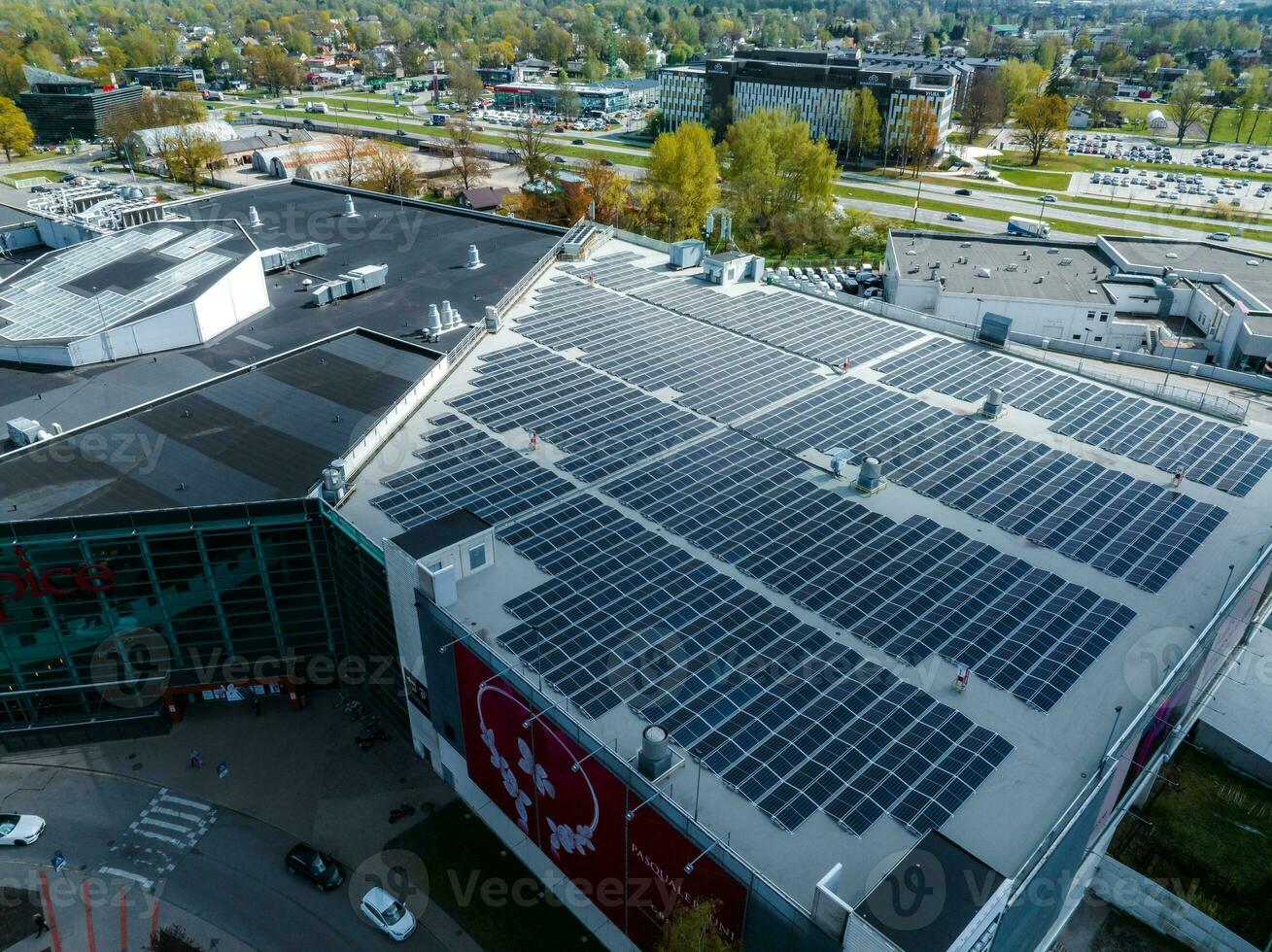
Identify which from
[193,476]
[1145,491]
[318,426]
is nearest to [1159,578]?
[1145,491]

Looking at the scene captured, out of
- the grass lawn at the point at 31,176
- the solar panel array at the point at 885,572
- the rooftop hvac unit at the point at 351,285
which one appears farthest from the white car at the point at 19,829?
the grass lawn at the point at 31,176

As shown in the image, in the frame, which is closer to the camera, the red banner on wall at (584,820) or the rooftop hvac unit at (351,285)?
the red banner on wall at (584,820)

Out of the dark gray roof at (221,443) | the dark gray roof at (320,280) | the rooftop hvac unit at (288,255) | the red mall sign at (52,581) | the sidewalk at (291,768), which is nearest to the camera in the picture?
the red mall sign at (52,581)

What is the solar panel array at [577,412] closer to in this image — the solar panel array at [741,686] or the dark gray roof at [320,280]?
the solar panel array at [741,686]

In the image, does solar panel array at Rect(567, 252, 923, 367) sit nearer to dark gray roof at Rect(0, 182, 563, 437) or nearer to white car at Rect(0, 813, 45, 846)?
dark gray roof at Rect(0, 182, 563, 437)

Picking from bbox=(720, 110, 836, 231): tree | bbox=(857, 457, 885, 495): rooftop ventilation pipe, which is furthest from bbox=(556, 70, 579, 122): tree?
bbox=(857, 457, 885, 495): rooftop ventilation pipe
